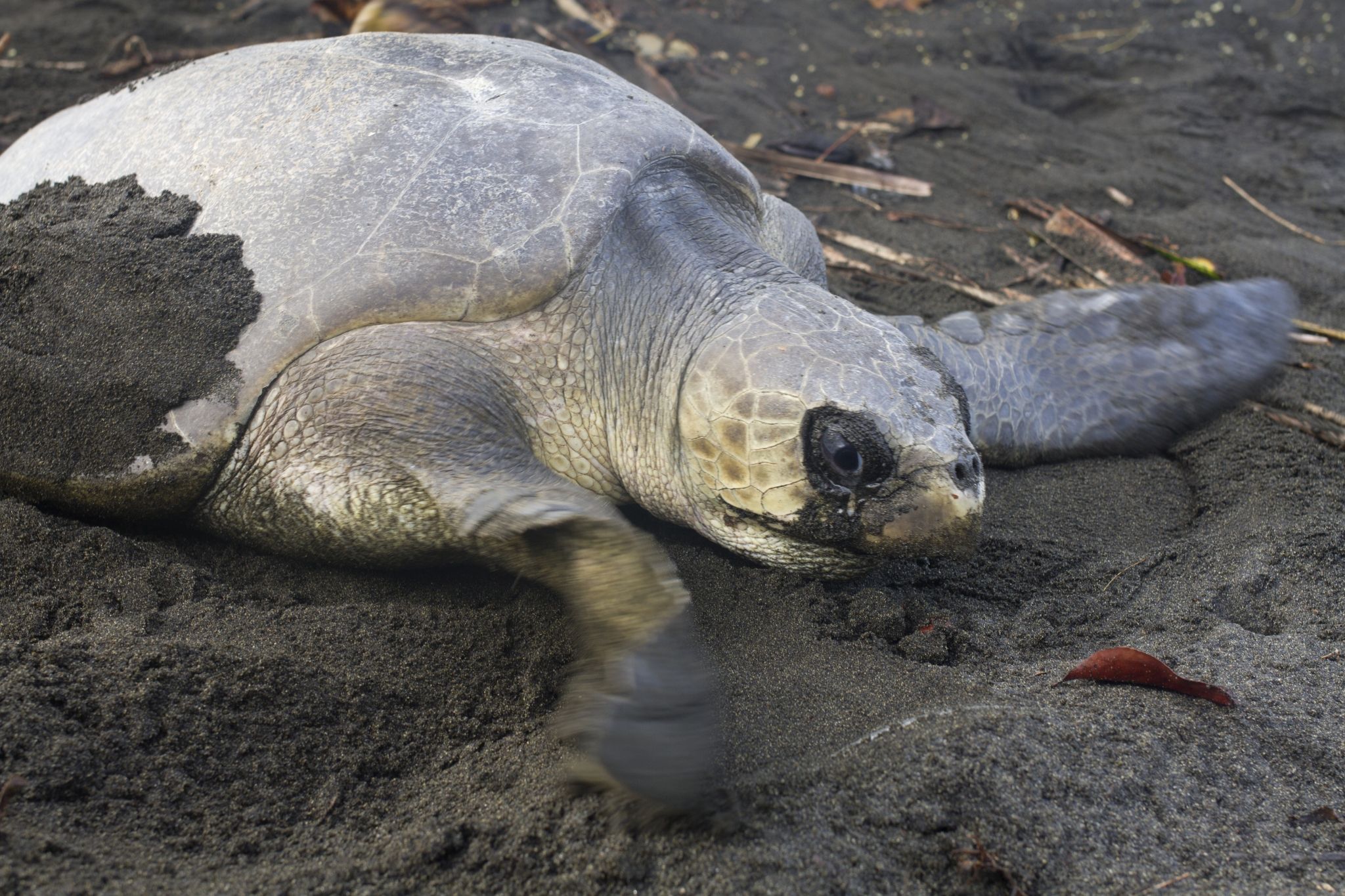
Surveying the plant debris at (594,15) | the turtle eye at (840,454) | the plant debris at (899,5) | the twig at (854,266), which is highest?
the plant debris at (899,5)

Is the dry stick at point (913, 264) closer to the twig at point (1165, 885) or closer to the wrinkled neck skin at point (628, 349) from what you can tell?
the wrinkled neck skin at point (628, 349)

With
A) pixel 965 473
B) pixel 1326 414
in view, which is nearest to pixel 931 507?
pixel 965 473

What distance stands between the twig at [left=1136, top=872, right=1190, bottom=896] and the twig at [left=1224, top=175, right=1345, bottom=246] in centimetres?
394

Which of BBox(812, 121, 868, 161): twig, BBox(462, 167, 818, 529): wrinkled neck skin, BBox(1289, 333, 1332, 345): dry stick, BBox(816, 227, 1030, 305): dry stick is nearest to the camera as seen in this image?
BBox(462, 167, 818, 529): wrinkled neck skin

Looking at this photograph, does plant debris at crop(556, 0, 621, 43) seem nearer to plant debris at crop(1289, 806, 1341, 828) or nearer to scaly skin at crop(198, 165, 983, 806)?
scaly skin at crop(198, 165, 983, 806)

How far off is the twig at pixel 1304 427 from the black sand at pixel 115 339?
2.91m

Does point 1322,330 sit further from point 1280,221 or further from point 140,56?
point 140,56

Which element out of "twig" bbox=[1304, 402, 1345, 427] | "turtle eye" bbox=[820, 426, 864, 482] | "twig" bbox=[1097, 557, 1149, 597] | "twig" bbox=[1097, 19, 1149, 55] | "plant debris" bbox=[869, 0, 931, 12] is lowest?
"twig" bbox=[1097, 557, 1149, 597]

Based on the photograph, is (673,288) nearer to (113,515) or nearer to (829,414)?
(829,414)

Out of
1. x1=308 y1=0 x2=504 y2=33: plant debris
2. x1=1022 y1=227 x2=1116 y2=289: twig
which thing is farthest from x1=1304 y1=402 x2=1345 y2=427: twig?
x1=308 y1=0 x2=504 y2=33: plant debris

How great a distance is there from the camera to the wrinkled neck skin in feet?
7.39

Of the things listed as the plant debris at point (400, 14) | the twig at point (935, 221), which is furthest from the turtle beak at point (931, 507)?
the plant debris at point (400, 14)

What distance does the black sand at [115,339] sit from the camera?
2145mm

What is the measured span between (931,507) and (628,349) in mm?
833
